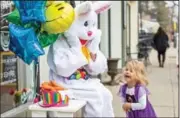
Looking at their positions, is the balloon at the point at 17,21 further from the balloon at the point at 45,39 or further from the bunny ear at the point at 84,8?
the bunny ear at the point at 84,8

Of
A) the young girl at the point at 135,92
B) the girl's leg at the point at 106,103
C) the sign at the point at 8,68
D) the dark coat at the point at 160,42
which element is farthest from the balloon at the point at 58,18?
the dark coat at the point at 160,42

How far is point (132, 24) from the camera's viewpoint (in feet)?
65.7

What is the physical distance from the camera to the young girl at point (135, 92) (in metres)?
4.80

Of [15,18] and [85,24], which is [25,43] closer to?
[15,18]

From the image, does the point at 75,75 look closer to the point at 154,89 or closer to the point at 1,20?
the point at 1,20

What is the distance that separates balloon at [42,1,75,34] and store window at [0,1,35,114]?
4.21 ft

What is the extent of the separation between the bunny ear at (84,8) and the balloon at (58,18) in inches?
7.4

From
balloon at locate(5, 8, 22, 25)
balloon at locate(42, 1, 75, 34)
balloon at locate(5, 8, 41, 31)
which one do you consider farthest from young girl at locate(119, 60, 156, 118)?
balloon at locate(5, 8, 22, 25)

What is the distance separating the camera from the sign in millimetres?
6328

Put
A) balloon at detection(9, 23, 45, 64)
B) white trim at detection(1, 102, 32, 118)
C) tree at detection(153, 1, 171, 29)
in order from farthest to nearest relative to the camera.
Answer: tree at detection(153, 1, 171, 29) → white trim at detection(1, 102, 32, 118) → balloon at detection(9, 23, 45, 64)

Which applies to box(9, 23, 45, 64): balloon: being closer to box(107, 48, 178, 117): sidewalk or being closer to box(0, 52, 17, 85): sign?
box(0, 52, 17, 85): sign

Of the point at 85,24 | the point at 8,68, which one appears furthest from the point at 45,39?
the point at 8,68

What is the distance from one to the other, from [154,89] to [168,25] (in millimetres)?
46361

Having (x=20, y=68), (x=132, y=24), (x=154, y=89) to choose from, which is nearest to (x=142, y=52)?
(x=132, y=24)
